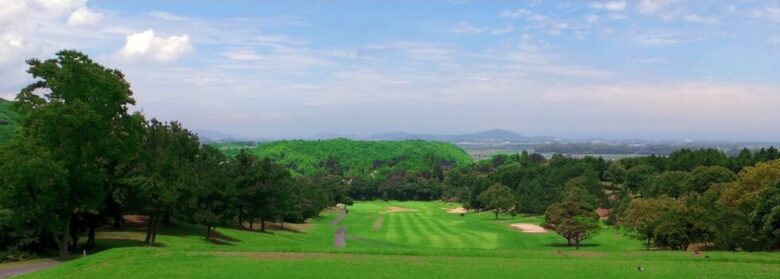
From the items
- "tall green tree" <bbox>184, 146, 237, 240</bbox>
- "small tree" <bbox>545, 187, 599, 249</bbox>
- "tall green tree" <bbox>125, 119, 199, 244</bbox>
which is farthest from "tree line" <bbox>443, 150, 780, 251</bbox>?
"tall green tree" <bbox>125, 119, 199, 244</bbox>

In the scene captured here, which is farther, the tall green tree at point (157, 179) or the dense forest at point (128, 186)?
the tall green tree at point (157, 179)

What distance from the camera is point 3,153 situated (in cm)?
3562

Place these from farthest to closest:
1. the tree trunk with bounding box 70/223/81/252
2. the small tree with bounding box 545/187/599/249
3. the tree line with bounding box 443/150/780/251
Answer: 1. the small tree with bounding box 545/187/599/249
2. the tree line with bounding box 443/150/780/251
3. the tree trunk with bounding box 70/223/81/252

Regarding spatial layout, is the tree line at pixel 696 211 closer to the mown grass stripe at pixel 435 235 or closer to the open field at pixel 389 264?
the open field at pixel 389 264

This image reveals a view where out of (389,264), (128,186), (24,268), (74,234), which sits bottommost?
(24,268)

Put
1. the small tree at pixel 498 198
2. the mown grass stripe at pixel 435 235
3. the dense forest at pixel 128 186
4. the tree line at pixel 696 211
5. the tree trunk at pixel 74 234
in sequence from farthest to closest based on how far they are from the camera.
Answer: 1. the small tree at pixel 498 198
2. the mown grass stripe at pixel 435 235
3. the tree line at pixel 696 211
4. the tree trunk at pixel 74 234
5. the dense forest at pixel 128 186

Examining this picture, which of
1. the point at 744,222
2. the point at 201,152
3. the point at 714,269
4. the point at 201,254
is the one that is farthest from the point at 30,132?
the point at 744,222

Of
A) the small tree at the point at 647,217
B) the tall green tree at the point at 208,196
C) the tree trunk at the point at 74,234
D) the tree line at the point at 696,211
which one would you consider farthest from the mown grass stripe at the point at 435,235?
the tree trunk at the point at 74,234

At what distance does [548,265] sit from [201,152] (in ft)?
139

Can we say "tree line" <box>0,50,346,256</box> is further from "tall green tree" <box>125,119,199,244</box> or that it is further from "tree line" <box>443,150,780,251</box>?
"tree line" <box>443,150,780,251</box>

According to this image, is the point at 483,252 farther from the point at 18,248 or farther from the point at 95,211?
the point at 18,248

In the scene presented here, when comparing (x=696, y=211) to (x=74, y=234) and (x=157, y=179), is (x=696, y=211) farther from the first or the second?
(x=74, y=234)

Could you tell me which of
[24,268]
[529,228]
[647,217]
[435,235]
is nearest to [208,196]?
[24,268]

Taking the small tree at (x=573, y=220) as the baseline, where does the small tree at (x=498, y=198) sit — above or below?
below
